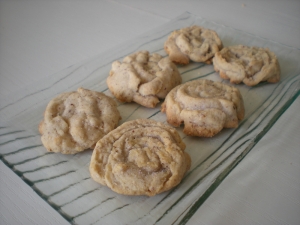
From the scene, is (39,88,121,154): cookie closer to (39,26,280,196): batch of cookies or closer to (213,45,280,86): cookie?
(39,26,280,196): batch of cookies

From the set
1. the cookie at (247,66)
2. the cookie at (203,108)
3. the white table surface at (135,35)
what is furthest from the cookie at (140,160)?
the cookie at (247,66)

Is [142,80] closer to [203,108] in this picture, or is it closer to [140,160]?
[203,108]

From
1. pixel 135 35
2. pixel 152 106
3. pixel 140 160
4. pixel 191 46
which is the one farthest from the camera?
pixel 135 35

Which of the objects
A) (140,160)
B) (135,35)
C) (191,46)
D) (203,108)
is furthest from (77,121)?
(135,35)

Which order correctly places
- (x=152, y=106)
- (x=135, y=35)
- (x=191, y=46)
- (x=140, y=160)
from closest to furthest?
(x=140, y=160), (x=152, y=106), (x=191, y=46), (x=135, y=35)

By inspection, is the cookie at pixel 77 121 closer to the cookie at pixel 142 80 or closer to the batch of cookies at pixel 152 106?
the batch of cookies at pixel 152 106

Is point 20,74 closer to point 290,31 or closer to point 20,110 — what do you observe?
point 20,110
